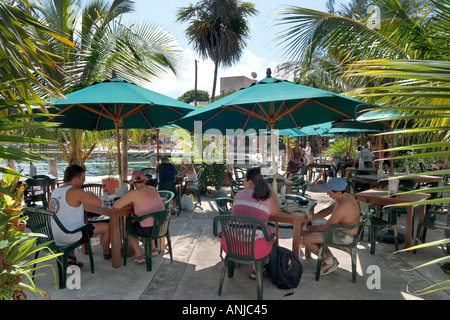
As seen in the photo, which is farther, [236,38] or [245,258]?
[236,38]

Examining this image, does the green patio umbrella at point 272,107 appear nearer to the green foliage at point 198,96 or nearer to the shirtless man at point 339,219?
the shirtless man at point 339,219

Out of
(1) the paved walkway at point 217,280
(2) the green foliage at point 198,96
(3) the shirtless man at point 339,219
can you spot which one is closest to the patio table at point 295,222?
(3) the shirtless man at point 339,219

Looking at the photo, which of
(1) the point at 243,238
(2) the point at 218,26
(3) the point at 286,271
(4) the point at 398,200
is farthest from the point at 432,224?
(2) the point at 218,26

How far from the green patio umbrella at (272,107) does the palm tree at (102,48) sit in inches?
103

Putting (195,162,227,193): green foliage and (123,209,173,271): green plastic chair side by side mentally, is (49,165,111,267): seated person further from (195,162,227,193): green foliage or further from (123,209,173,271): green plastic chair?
(195,162,227,193): green foliage

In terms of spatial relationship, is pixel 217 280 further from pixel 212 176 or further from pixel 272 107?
pixel 212 176

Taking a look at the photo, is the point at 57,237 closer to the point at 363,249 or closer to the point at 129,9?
the point at 363,249

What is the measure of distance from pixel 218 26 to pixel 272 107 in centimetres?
1370

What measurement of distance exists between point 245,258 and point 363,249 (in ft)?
8.10

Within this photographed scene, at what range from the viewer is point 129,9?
7895 millimetres

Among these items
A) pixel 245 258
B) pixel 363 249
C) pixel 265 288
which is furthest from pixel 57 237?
pixel 363 249

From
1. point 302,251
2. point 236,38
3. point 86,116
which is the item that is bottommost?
point 302,251

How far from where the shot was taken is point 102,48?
6.81 meters

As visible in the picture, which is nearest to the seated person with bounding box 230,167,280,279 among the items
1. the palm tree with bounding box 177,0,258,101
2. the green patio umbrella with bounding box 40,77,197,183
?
the green patio umbrella with bounding box 40,77,197,183
